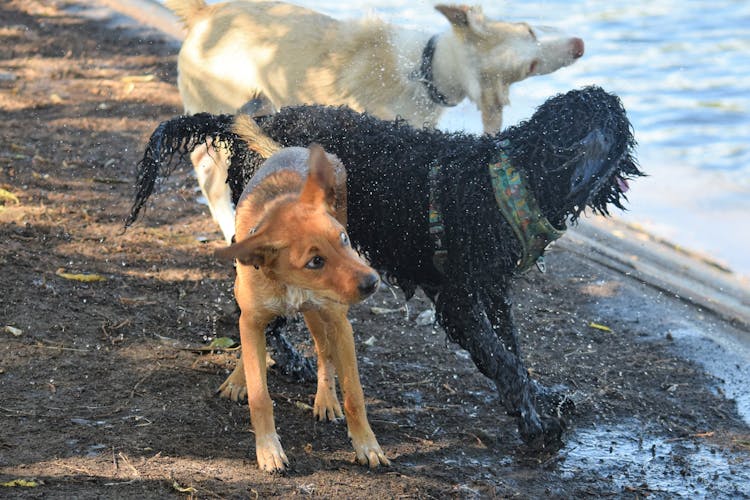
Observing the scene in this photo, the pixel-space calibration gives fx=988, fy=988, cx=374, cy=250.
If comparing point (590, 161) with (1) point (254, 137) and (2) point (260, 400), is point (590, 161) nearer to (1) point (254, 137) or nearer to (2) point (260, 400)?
(1) point (254, 137)

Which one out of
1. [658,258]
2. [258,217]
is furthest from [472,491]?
[658,258]

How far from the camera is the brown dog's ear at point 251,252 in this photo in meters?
3.08

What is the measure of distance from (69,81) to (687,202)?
18.0 ft

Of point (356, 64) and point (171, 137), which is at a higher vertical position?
point (171, 137)

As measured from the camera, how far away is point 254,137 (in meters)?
4.02

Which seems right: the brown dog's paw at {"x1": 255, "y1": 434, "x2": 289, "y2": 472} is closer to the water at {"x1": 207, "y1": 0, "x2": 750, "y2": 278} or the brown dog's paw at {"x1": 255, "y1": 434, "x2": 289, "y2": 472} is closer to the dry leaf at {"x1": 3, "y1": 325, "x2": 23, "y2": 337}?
the dry leaf at {"x1": 3, "y1": 325, "x2": 23, "y2": 337}

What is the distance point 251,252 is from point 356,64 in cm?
297

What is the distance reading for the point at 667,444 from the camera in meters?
4.19

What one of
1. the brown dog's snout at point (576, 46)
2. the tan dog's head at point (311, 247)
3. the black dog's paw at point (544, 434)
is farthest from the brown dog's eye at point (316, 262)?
the brown dog's snout at point (576, 46)

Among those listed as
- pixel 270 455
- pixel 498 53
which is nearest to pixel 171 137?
pixel 270 455

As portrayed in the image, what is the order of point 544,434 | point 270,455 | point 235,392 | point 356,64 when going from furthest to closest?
point 356,64, point 235,392, point 544,434, point 270,455

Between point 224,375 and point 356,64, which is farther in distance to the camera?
point 356,64

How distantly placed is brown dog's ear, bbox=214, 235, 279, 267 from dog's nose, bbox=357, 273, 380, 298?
331mm

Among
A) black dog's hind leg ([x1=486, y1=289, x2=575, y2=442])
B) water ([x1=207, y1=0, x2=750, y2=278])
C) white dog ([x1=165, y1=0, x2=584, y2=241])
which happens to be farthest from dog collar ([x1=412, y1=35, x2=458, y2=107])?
black dog's hind leg ([x1=486, y1=289, x2=575, y2=442])
